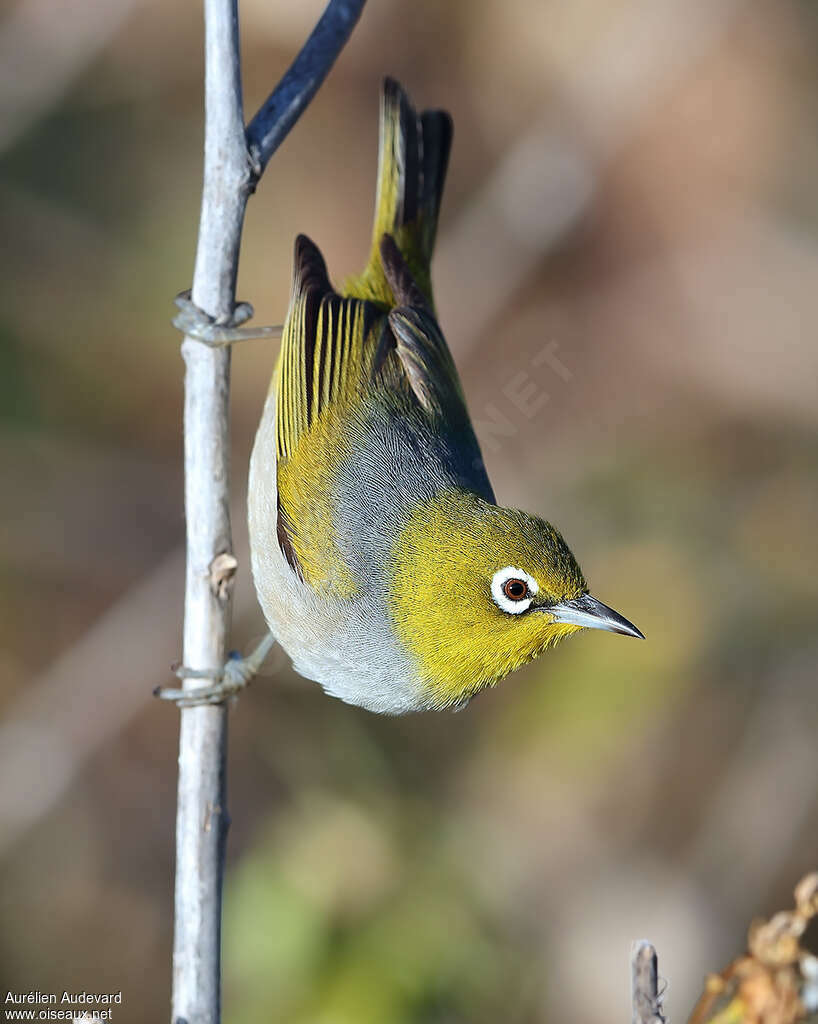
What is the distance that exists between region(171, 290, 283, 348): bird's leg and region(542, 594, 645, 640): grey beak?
1397mm

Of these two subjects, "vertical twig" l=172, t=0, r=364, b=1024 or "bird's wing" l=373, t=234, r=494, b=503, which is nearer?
"vertical twig" l=172, t=0, r=364, b=1024

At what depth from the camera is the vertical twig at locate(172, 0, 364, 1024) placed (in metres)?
3.25

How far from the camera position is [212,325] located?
3680mm

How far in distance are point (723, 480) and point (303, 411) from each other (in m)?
4.04

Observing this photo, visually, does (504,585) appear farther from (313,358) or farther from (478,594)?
(313,358)

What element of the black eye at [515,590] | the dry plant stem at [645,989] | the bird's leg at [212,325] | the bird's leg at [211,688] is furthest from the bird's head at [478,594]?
the dry plant stem at [645,989]

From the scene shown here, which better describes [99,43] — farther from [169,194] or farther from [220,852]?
[220,852]

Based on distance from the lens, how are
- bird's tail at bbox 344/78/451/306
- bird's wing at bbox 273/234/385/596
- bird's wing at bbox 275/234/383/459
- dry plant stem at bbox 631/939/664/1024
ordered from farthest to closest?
1. bird's tail at bbox 344/78/451/306
2. bird's wing at bbox 275/234/383/459
3. bird's wing at bbox 273/234/385/596
4. dry plant stem at bbox 631/939/664/1024

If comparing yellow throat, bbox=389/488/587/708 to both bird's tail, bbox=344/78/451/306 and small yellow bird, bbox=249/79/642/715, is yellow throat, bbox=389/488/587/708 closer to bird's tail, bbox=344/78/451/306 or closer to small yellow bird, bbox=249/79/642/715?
small yellow bird, bbox=249/79/642/715

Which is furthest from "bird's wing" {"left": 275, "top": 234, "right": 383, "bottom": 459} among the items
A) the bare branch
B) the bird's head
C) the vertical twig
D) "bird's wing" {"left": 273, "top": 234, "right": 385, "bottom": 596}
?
the bare branch

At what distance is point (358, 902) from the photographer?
501cm

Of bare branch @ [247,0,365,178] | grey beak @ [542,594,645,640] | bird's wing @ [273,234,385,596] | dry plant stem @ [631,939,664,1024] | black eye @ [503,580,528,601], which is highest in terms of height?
bare branch @ [247,0,365,178]

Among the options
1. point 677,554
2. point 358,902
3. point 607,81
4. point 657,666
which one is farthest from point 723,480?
point 358,902

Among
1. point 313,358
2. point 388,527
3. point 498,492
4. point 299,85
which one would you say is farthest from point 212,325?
point 498,492
